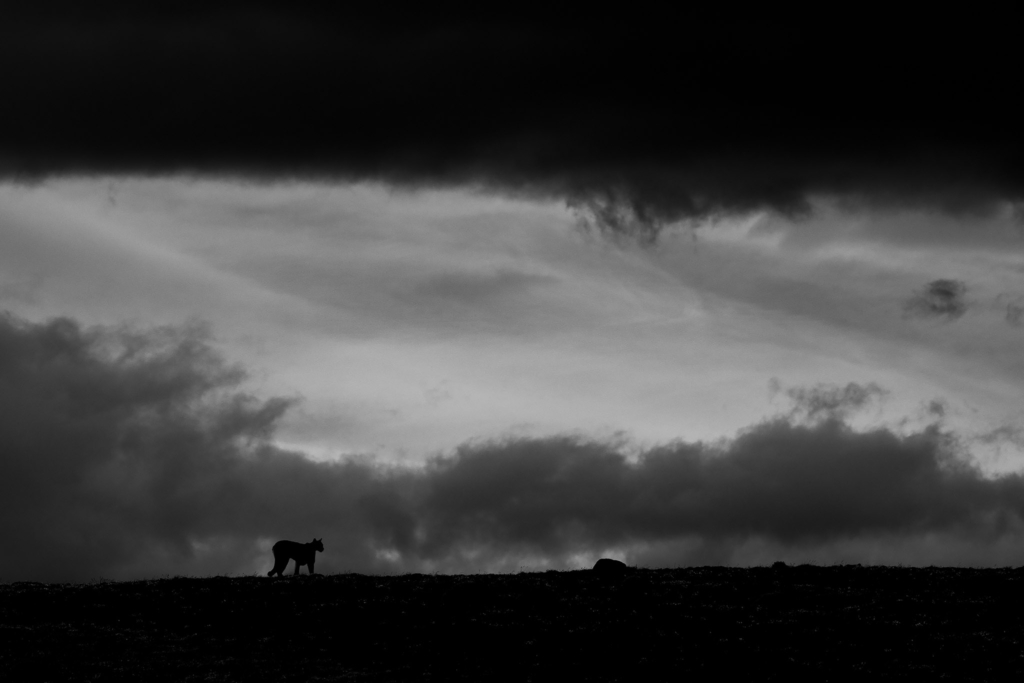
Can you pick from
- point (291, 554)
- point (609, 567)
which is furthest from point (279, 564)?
point (609, 567)

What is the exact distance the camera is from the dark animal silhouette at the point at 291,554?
2330 inches

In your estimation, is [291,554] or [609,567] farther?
[291,554]

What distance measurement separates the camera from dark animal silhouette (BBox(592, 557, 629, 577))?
53.0 meters

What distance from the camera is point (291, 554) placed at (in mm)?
59875

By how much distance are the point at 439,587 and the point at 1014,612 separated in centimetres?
2192

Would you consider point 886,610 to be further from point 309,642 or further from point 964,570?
point 309,642

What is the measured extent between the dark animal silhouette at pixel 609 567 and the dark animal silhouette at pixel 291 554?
49.2ft

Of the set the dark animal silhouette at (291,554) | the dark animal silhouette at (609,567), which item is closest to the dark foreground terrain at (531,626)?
the dark animal silhouette at (609,567)

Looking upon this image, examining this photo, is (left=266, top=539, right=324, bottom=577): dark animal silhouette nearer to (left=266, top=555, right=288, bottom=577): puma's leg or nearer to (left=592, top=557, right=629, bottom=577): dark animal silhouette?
(left=266, top=555, right=288, bottom=577): puma's leg

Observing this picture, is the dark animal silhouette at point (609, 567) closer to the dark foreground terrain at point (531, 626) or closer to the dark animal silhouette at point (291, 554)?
the dark foreground terrain at point (531, 626)

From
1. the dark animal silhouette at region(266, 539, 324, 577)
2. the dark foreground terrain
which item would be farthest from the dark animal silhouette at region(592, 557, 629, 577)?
the dark animal silhouette at region(266, 539, 324, 577)

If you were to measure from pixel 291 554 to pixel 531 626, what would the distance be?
19404 millimetres

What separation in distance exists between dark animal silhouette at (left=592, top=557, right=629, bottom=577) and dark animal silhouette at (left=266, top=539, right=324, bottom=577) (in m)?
15.0

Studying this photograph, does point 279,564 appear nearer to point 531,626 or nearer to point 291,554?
point 291,554
